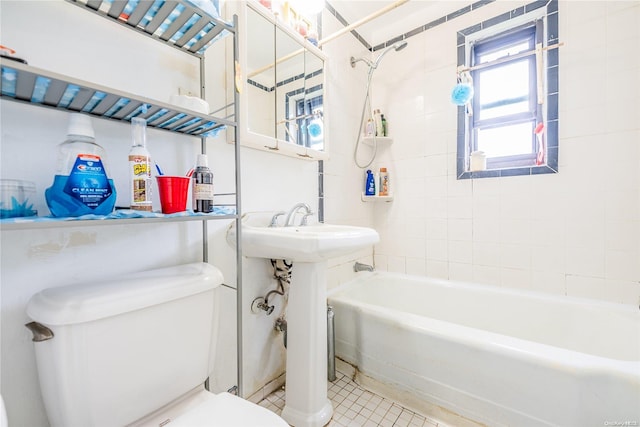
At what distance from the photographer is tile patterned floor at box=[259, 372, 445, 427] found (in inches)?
46.3

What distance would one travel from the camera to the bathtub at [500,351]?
89 centimetres

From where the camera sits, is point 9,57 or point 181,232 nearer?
point 9,57

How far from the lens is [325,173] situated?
1723 millimetres

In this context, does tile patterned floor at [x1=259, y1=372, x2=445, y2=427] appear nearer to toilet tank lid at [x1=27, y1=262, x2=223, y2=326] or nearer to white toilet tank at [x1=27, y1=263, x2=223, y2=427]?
white toilet tank at [x1=27, y1=263, x2=223, y2=427]

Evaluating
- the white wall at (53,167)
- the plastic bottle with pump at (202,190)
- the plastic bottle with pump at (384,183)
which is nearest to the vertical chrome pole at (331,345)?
the white wall at (53,167)

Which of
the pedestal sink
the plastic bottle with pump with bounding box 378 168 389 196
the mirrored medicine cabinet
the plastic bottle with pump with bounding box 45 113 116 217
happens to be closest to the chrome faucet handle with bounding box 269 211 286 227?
the pedestal sink

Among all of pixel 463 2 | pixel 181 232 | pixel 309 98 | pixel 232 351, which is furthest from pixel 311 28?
pixel 232 351

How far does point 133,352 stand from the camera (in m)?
0.68

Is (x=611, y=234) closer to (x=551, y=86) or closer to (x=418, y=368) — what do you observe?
(x=551, y=86)

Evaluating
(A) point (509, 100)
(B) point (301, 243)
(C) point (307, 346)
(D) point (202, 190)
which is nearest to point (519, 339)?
(C) point (307, 346)

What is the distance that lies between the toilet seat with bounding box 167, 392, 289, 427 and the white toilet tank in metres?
0.13

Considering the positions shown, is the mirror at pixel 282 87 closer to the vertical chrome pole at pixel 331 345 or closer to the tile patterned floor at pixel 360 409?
the vertical chrome pole at pixel 331 345

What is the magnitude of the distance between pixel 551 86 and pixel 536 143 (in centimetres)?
32

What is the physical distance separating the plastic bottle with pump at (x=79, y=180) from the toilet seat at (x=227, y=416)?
0.55 meters
